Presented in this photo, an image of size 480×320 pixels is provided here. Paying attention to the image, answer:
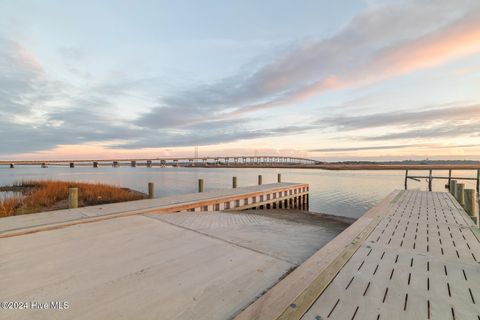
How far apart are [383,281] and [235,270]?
1.85 metres

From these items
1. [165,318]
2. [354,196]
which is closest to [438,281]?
[165,318]

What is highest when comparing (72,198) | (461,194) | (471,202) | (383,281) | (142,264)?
(72,198)

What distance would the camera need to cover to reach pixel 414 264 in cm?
332

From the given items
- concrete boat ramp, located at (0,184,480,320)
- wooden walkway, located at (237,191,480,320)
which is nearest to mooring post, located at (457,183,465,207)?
concrete boat ramp, located at (0,184,480,320)

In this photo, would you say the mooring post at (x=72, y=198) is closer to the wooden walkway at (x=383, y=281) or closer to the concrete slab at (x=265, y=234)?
the concrete slab at (x=265, y=234)

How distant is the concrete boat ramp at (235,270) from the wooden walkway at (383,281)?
0.04ft

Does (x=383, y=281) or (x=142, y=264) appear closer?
(x=383, y=281)

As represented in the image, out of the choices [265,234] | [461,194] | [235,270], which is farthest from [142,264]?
[461,194]

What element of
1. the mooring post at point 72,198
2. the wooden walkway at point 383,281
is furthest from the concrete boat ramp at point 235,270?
the mooring post at point 72,198

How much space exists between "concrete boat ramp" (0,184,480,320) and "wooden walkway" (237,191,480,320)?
1 centimetres

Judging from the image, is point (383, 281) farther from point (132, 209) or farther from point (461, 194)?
point (461, 194)

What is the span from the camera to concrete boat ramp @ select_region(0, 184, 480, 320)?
235 centimetres

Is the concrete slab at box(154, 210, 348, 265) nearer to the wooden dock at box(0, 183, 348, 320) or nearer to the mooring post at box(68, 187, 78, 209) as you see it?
the wooden dock at box(0, 183, 348, 320)

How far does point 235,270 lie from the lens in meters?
3.27
